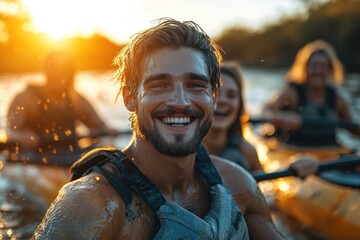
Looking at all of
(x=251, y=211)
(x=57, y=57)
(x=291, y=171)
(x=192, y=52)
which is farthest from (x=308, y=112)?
(x=192, y=52)

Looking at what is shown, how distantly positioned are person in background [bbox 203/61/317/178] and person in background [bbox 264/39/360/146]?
2.38 m

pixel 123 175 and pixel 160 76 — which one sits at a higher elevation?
pixel 160 76

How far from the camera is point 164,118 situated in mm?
2275

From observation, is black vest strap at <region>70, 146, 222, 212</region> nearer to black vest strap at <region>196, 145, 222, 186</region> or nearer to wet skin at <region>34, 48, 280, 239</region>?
wet skin at <region>34, 48, 280, 239</region>

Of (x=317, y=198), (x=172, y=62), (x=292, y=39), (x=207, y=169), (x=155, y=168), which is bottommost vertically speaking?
(x=317, y=198)

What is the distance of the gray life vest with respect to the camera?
211 centimetres

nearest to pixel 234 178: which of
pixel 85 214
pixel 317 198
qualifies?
pixel 85 214

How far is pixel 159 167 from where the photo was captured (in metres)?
2.38

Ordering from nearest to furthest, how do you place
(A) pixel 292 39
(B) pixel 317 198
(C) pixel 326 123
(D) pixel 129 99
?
(D) pixel 129 99
(B) pixel 317 198
(C) pixel 326 123
(A) pixel 292 39

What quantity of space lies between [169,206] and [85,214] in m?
0.43

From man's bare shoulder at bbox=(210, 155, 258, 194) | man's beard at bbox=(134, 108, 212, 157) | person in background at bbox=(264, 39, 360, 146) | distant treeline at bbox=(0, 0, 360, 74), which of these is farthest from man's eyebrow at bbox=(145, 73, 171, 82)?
distant treeline at bbox=(0, 0, 360, 74)

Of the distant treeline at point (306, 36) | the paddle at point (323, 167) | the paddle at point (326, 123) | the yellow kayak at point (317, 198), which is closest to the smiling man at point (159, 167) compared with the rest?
the paddle at point (323, 167)

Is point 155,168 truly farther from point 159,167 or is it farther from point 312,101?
point 312,101

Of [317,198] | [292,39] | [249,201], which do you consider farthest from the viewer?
[292,39]
